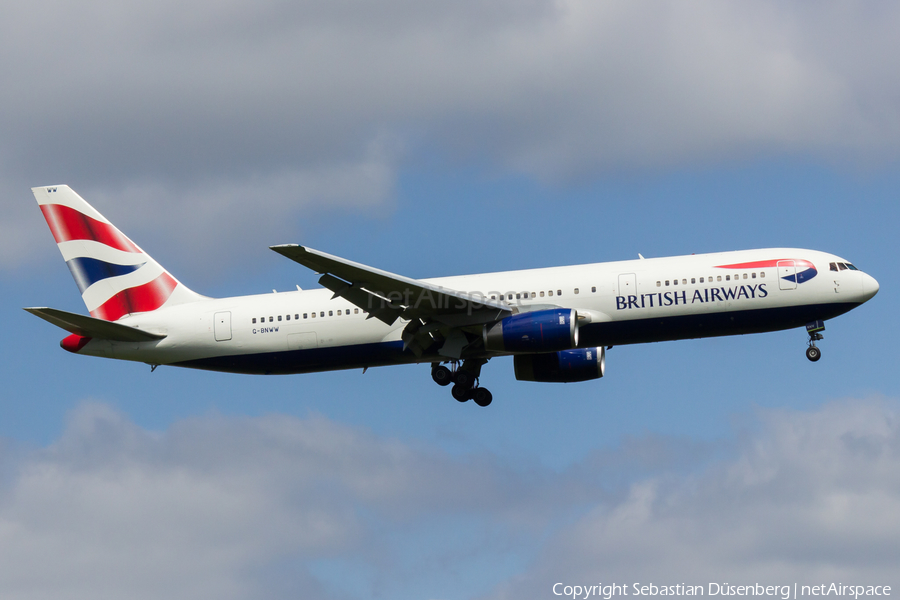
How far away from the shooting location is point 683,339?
139ft

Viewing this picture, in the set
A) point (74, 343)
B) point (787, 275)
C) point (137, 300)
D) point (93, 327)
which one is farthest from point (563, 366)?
point (74, 343)

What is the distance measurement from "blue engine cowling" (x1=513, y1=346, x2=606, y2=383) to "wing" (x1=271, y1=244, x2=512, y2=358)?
529 cm

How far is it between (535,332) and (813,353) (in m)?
11.1

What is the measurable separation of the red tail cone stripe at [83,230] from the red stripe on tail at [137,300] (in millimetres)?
2216

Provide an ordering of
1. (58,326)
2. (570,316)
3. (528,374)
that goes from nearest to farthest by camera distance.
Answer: (570,316) < (58,326) < (528,374)

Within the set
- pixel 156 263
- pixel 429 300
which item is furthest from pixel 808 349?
pixel 156 263

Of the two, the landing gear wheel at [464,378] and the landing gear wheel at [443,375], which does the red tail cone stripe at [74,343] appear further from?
the landing gear wheel at [464,378]

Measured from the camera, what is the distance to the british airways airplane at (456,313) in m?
41.2

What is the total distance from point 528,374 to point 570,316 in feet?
25.4

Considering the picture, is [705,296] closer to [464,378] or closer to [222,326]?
[464,378]

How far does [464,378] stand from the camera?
45500 millimetres

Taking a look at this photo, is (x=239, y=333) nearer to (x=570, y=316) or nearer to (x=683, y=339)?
(x=570, y=316)

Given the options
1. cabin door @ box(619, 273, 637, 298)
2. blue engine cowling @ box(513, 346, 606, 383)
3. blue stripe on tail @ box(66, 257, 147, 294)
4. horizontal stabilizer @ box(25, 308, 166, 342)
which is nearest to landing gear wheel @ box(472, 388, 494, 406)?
blue engine cowling @ box(513, 346, 606, 383)

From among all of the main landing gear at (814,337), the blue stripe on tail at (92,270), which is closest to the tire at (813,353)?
the main landing gear at (814,337)
